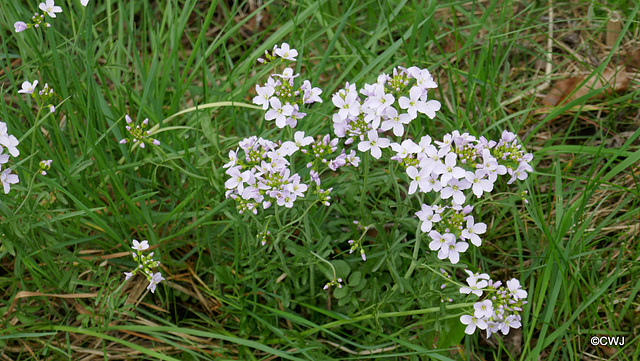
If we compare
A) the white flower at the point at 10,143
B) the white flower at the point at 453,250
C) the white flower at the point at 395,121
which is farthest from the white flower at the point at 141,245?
the white flower at the point at 453,250

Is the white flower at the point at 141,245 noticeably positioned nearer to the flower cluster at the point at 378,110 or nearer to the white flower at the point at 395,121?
the flower cluster at the point at 378,110

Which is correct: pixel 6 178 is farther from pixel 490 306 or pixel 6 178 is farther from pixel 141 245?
pixel 490 306

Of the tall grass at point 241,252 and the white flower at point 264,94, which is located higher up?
the white flower at point 264,94

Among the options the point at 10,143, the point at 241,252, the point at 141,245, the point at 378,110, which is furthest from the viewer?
the point at 241,252

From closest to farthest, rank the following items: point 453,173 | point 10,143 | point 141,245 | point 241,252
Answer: point 453,173, point 10,143, point 141,245, point 241,252

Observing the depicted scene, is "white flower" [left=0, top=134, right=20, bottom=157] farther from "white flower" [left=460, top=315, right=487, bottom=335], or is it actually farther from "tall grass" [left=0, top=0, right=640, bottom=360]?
"white flower" [left=460, top=315, right=487, bottom=335]

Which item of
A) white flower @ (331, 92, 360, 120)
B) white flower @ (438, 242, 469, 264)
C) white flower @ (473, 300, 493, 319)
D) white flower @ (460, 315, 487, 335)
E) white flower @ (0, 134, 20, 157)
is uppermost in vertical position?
white flower @ (0, 134, 20, 157)

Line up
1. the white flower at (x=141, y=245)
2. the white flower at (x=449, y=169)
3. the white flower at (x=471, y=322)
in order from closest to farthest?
the white flower at (x=449, y=169) → the white flower at (x=471, y=322) → the white flower at (x=141, y=245)

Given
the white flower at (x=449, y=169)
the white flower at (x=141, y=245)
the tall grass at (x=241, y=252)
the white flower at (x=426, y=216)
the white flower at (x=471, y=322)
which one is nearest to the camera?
the white flower at (x=449, y=169)

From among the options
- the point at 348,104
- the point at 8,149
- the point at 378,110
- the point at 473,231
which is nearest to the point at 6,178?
the point at 8,149

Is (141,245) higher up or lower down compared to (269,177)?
lower down

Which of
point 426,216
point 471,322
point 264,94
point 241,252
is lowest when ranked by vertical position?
point 471,322

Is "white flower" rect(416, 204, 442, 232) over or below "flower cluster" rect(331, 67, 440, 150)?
below

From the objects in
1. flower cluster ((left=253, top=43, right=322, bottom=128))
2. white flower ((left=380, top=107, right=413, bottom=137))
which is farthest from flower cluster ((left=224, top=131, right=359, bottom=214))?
white flower ((left=380, top=107, right=413, bottom=137))
